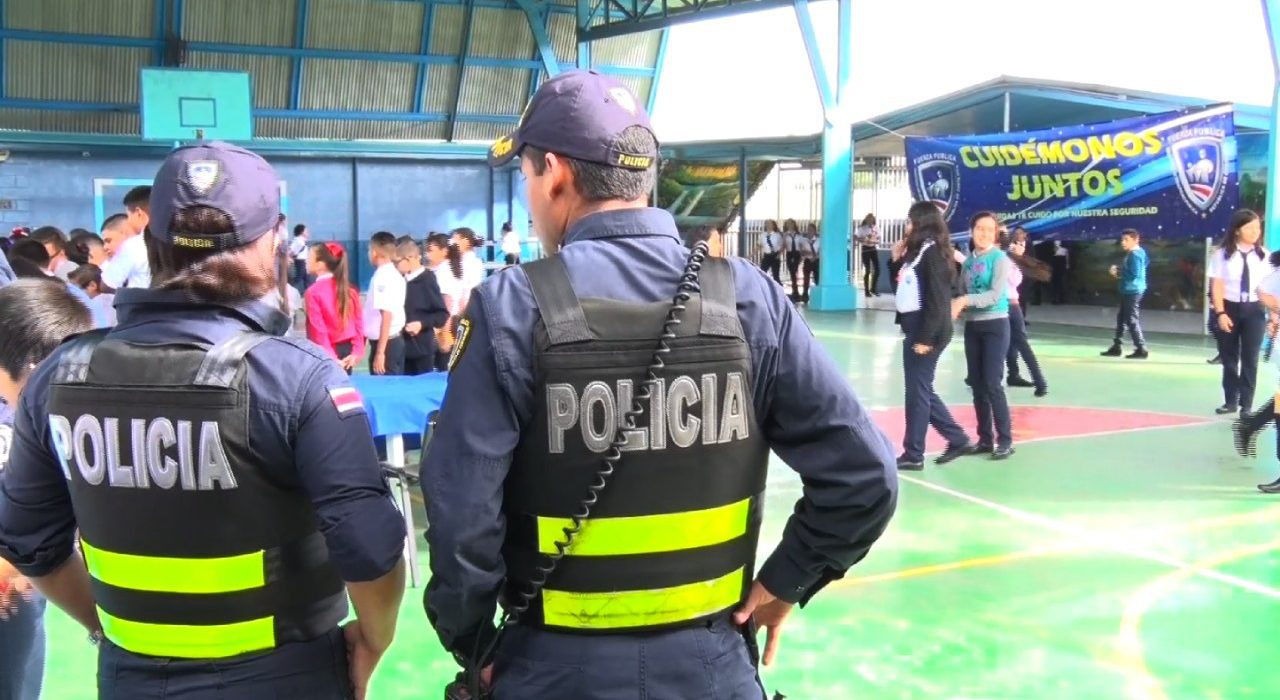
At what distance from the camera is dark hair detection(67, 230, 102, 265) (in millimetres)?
8891

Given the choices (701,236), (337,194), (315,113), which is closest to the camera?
(701,236)

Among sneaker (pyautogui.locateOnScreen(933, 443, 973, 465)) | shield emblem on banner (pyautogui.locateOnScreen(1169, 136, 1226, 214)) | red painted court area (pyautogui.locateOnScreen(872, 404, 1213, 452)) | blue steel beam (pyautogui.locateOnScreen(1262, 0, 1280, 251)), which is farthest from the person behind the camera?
shield emblem on banner (pyautogui.locateOnScreen(1169, 136, 1226, 214))

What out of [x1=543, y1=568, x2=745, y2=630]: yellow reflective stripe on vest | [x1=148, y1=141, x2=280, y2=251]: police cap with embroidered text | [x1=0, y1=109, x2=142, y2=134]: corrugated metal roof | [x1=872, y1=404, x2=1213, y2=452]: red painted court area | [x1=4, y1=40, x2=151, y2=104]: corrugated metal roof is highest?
[x1=4, y1=40, x2=151, y2=104]: corrugated metal roof

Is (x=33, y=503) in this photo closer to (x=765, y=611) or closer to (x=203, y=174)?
(x=203, y=174)

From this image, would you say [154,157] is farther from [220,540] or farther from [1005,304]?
[220,540]

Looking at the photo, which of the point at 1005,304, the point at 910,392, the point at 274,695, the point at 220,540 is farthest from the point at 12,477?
the point at 1005,304

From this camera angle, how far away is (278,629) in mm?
1699

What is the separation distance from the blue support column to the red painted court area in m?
9.63

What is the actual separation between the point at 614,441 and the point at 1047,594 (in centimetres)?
350

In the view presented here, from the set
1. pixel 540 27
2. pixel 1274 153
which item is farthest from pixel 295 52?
pixel 1274 153

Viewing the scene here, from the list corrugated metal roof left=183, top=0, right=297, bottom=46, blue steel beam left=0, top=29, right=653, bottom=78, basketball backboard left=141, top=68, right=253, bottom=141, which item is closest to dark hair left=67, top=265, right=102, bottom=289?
basketball backboard left=141, top=68, right=253, bottom=141

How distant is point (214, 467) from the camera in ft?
5.35

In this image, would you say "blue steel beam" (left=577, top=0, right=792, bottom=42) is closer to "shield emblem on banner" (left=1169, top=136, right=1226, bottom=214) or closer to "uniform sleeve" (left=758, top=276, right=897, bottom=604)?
"shield emblem on banner" (left=1169, top=136, right=1226, bottom=214)

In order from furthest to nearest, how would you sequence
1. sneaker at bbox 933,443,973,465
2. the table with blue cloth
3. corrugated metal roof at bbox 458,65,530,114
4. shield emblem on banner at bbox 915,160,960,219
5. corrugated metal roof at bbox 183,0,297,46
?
corrugated metal roof at bbox 458,65,530,114 < corrugated metal roof at bbox 183,0,297,46 < shield emblem on banner at bbox 915,160,960,219 < sneaker at bbox 933,443,973,465 < the table with blue cloth
